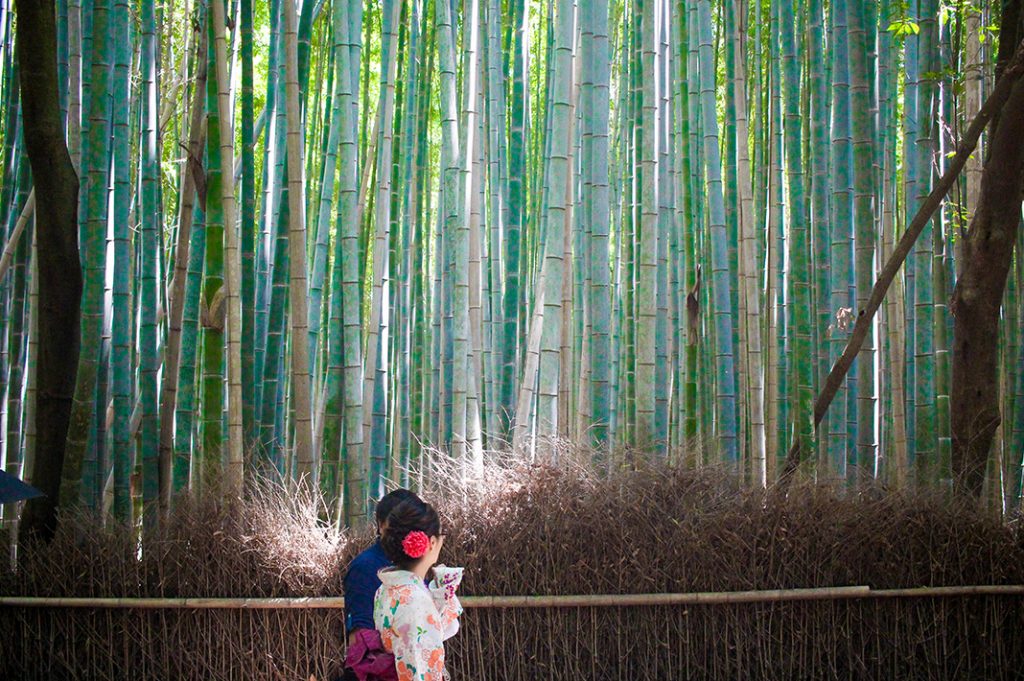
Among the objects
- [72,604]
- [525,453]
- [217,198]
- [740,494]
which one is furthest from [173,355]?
[740,494]

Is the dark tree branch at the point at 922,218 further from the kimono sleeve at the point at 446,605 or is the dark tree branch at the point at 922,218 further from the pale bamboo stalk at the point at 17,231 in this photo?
the pale bamboo stalk at the point at 17,231

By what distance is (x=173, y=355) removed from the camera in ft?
13.8

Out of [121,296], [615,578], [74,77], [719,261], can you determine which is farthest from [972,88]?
[74,77]

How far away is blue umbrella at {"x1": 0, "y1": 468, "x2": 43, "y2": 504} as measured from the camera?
3133 mm

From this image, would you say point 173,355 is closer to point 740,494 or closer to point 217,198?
point 217,198

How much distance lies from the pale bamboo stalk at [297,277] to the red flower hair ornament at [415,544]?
168 cm

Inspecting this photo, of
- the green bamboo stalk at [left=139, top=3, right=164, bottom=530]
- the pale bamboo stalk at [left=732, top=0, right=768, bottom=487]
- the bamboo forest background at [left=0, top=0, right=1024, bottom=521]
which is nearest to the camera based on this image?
the bamboo forest background at [left=0, top=0, right=1024, bottom=521]

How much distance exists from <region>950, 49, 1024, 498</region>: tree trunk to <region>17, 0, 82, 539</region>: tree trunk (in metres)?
3.34

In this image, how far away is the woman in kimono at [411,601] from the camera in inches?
80.4

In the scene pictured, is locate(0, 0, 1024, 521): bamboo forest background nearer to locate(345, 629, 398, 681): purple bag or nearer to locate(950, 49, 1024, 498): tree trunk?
locate(950, 49, 1024, 498): tree trunk

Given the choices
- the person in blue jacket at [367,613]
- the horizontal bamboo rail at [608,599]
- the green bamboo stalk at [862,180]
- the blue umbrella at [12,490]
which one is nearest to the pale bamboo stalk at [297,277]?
the horizontal bamboo rail at [608,599]

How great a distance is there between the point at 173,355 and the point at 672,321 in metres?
3.10

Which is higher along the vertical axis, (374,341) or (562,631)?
(374,341)

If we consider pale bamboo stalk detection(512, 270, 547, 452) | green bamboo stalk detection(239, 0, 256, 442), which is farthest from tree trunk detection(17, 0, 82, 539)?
pale bamboo stalk detection(512, 270, 547, 452)
